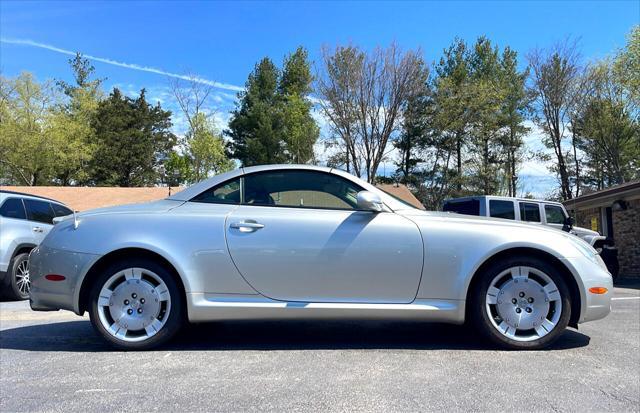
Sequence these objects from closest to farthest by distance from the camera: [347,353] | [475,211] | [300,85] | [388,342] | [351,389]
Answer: [351,389] < [347,353] < [388,342] < [475,211] < [300,85]

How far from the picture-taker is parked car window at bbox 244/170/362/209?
165 inches

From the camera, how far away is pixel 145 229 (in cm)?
400

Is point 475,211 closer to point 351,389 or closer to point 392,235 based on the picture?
point 392,235

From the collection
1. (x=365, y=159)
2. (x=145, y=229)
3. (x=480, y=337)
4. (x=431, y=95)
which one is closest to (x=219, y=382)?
(x=145, y=229)

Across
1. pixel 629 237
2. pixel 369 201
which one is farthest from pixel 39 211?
pixel 629 237

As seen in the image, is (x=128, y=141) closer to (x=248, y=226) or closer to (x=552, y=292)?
(x=248, y=226)

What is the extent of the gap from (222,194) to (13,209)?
5.69 meters

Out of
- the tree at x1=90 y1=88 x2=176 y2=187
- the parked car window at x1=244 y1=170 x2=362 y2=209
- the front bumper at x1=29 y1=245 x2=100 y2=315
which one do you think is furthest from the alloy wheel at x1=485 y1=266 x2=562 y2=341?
the tree at x1=90 y1=88 x2=176 y2=187

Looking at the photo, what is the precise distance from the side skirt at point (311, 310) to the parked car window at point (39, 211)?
234 inches

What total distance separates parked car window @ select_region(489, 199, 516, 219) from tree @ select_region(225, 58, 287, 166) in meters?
31.1

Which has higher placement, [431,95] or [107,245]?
A: [431,95]

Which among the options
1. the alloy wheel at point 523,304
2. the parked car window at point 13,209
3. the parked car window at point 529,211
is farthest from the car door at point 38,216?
the parked car window at point 529,211

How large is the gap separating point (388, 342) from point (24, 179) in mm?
45385

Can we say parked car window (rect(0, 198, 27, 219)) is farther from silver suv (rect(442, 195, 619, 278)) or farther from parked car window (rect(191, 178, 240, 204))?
silver suv (rect(442, 195, 619, 278))
